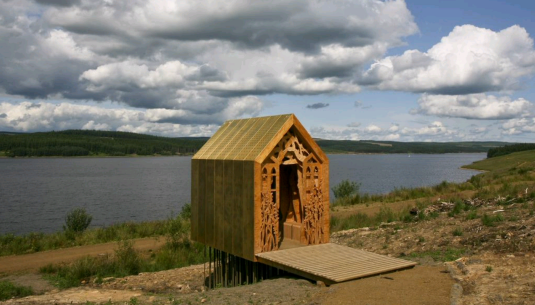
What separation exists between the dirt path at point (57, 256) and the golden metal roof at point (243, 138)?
7231 millimetres

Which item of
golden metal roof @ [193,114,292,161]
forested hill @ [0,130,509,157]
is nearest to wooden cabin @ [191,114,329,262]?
golden metal roof @ [193,114,292,161]

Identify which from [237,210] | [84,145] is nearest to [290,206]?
[237,210]

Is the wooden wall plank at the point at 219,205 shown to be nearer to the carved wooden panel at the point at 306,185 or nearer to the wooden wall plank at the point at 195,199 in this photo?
the wooden wall plank at the point at 195,199

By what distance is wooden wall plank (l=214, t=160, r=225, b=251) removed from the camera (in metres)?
12.9

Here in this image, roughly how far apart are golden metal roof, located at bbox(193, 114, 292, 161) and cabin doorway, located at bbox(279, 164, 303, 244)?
6.46ft

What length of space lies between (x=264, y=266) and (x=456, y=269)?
4900 millimetres

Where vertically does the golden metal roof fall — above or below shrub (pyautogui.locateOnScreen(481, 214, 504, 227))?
above

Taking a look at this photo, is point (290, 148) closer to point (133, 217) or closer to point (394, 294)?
point (394, 294)

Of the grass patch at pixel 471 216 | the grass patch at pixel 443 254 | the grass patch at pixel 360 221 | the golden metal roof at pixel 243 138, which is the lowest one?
the grass patch at pixel 360 221

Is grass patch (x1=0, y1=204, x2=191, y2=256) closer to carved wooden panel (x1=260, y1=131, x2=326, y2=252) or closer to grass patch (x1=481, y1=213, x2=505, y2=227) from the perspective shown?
carved wooden panel (x1=260, y1=131, x2=326, y2=252)

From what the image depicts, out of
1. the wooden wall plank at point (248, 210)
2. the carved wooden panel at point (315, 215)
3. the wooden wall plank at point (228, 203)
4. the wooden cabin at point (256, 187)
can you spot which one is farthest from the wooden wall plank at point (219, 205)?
the carved wooden panel at point (315, 215)

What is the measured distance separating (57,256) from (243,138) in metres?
10.2

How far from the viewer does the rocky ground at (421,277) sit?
8.95 m

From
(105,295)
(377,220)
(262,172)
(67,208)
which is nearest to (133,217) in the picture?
(67,208)
